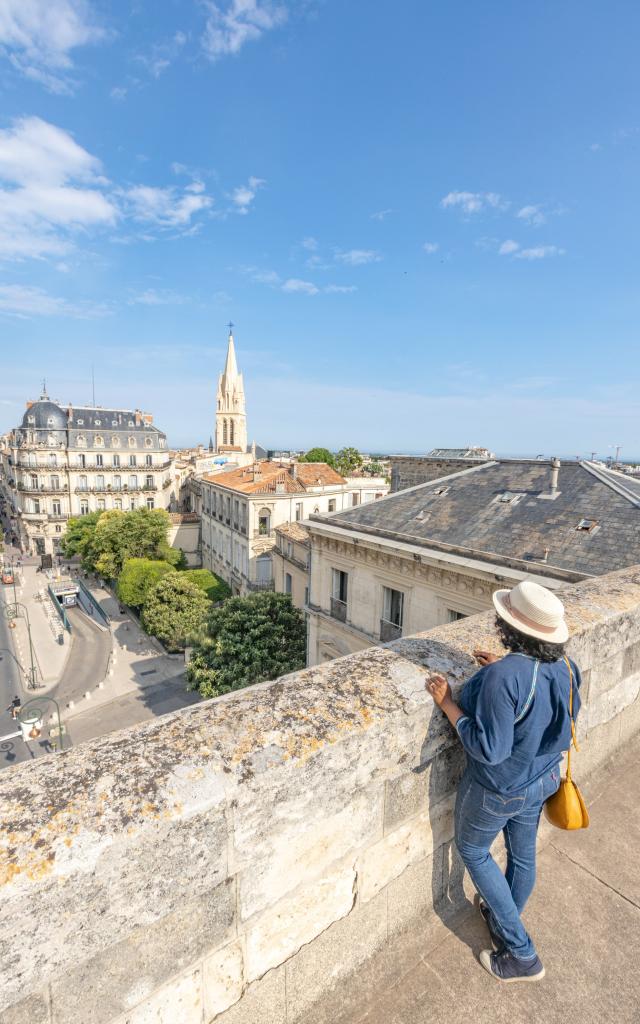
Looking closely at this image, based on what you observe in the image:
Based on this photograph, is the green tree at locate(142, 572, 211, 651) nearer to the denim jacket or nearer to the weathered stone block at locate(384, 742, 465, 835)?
the weathered stone block at locate(384, 742, 465, 835)

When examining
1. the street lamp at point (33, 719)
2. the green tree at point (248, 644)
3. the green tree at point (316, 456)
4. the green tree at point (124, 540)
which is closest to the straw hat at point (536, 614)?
the green tree at point (248, 644)

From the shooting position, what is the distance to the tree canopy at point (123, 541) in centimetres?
4784

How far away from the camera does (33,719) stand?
75.4 ft

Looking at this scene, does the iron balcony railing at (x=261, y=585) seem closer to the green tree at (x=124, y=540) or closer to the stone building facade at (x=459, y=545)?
the green tree at (x=124, y=540)

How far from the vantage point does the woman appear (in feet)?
8.54

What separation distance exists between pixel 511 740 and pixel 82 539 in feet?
181

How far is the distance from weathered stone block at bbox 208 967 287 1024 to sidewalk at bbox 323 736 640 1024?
23 cm

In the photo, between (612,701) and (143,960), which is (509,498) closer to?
(612,701)

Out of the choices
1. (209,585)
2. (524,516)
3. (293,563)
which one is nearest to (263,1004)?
(524,516)

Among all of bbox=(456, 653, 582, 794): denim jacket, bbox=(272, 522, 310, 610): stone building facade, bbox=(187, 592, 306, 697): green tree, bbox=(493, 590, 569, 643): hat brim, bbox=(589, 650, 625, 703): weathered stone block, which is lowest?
bbox=(187, 592, 306, 697): green tree

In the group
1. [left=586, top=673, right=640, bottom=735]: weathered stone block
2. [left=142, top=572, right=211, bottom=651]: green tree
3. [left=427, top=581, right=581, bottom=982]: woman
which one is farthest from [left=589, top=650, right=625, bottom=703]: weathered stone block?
[left=142, top=572, right=211, bottom=651]: green tree

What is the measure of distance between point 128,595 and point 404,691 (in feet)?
134

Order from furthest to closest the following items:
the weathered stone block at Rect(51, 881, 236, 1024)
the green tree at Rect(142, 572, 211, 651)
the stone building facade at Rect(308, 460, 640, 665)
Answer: the green tree at Rect(142, 572, 211, 651) < the stone building facade at Rect(308, 460, 640, 665) < the weathered stone block at Rect(51, 881, 236, 1024)

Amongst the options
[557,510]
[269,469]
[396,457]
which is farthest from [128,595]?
[557,510]
